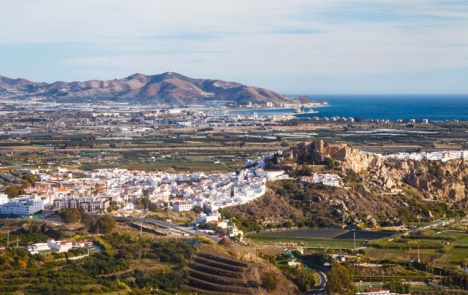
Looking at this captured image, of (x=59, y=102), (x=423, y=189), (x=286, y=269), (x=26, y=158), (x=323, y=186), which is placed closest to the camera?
(x=286, y=269)

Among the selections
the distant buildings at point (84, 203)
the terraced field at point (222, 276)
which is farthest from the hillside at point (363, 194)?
the terraced field at point (222, 276)

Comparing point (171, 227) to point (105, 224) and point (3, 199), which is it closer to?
point (105, 224)

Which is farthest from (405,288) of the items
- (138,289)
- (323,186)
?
(323,186)

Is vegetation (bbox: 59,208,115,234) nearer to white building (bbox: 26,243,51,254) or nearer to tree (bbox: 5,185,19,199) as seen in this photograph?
white building (bbox: 26,243,51,254)

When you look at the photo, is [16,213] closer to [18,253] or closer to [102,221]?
[102,221]

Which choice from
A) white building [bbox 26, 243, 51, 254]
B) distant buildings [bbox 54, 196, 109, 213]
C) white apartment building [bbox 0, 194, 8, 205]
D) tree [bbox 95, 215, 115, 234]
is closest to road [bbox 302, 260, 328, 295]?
tree [bbox 95, 215, 115, 234]

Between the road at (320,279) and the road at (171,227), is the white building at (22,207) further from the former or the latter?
the road at (320,279)
